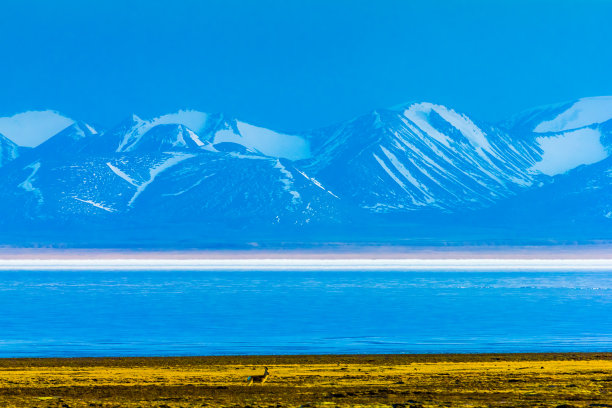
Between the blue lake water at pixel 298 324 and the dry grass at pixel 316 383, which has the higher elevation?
the blue lake water at pixel 298 324

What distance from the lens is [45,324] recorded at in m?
58.8

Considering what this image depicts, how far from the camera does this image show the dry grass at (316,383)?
25359 millimetres

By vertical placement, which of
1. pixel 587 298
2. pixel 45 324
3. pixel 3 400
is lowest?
pixel 3 400

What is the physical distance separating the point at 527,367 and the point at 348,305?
4768 centimetres

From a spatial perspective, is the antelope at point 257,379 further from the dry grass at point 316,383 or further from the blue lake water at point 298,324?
the blue lake water at point 298,324

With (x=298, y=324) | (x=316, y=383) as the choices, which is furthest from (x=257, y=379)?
(x=298, y=324)

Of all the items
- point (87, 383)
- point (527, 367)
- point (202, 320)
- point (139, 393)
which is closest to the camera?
point (139, 393)

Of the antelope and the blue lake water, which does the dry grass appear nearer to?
the antelope

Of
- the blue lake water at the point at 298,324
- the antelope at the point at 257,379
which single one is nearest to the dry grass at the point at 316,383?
the antelope at the point at 257,379

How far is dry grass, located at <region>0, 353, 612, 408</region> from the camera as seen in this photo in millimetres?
25359

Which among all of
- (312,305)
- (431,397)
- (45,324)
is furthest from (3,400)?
(312,305)

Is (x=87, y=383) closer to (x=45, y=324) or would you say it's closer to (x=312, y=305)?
(x=45, y=324)

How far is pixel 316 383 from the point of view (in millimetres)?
28781

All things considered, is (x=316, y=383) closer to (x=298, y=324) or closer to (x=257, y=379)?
(x=257, y=379)
